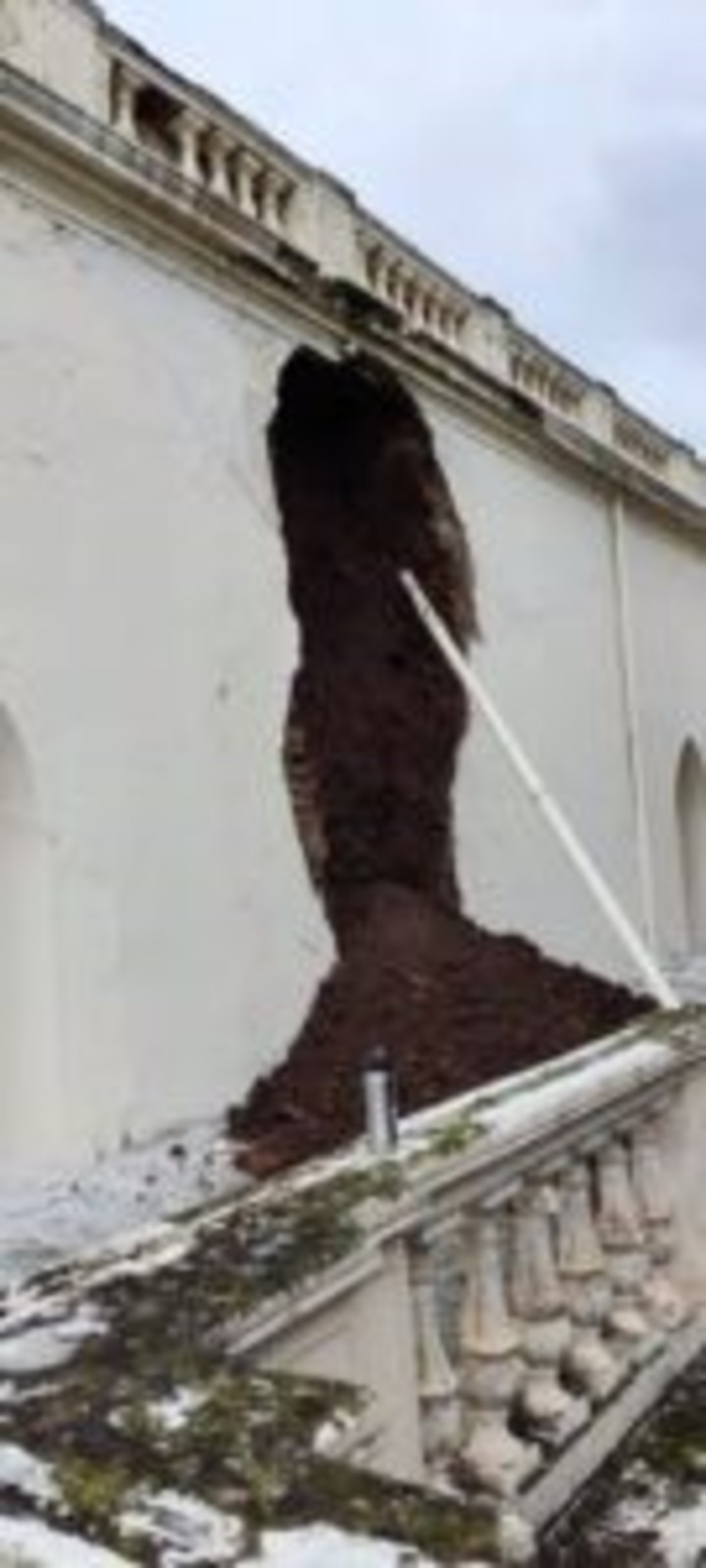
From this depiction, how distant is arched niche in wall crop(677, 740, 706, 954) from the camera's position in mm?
18656

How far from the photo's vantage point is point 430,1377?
145 inches

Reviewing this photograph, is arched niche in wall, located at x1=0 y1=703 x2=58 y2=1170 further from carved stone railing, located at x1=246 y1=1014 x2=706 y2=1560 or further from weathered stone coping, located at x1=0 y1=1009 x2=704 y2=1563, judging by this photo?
weathered stone coping, located at x1=0 y1=1009 x2=704 y2=1563

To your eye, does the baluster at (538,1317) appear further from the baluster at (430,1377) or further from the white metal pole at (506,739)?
the white metal pole at (506,739)

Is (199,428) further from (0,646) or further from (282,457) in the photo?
(0,646)

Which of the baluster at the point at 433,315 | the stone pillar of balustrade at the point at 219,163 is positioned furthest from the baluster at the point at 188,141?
the baluster at the point at 433,315

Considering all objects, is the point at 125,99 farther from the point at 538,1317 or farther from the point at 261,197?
the point at 538,1317

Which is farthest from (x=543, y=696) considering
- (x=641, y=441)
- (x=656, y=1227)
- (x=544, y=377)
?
(x=656, y=1227)

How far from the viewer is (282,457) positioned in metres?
11.2

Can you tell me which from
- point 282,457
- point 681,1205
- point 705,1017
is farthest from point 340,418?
point 681,1205

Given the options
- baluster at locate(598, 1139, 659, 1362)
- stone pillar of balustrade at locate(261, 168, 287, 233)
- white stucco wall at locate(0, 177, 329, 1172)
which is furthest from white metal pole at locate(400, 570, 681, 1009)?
baluster at locate(598, 1139, 659, 1362)

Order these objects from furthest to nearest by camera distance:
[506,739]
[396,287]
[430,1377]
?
[396,287]
[506,739]
[430,1377]

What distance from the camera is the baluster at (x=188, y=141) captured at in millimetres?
9922

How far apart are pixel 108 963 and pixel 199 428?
106 inches

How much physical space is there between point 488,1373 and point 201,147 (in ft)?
24.5
